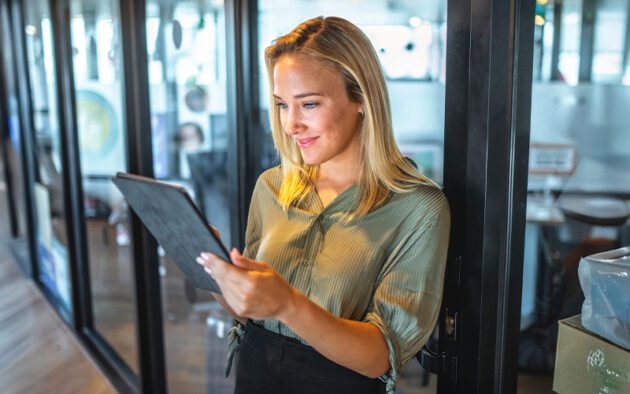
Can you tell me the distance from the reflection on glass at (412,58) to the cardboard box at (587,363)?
0.54 meters

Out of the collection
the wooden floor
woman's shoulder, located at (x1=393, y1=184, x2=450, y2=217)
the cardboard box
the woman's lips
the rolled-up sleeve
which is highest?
the woman's lips

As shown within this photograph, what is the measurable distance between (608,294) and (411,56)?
0.87 meters

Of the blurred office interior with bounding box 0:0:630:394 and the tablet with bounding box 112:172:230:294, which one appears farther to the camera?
the blurred office interior with bounding box 0:0:630:394

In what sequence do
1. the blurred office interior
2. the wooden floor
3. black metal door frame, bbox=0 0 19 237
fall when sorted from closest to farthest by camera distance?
1. the blurred office interior
2. the wooden floor
3. black metal door frame, bbox=0 0 19 237

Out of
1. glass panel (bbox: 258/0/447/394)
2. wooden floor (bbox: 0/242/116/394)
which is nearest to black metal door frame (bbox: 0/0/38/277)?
wooden floor (bbox: 0/242/116/394)

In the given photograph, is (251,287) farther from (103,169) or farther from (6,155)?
(6,155)

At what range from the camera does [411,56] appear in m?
1.65

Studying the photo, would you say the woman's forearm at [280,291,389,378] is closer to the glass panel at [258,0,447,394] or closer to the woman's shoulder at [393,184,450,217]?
the woman's shoulder at [393,184,450,217]

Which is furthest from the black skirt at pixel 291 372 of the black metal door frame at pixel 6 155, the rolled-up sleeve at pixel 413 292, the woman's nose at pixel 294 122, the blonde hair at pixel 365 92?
the black metal door frame at pixel 6 155

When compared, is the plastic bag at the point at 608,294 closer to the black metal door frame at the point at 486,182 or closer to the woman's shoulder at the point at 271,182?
the black metal door frame at the point at 486,182

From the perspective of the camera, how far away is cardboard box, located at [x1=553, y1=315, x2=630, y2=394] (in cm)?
101

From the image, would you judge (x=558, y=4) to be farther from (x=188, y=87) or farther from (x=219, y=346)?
(x=219, y=346)

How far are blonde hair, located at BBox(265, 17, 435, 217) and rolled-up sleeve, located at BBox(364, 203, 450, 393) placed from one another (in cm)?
10

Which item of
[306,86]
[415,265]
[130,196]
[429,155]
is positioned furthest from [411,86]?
[130,196]
